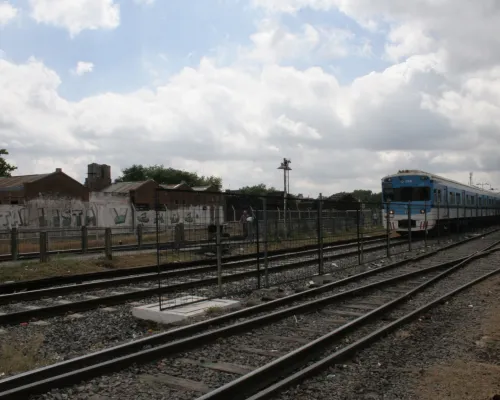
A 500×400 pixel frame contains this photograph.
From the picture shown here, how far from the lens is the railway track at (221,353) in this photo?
5.10 m

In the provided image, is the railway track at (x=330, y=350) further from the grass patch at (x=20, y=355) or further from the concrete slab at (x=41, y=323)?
the concrete slab at (x=41, y=323)

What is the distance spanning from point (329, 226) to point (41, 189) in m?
43.0

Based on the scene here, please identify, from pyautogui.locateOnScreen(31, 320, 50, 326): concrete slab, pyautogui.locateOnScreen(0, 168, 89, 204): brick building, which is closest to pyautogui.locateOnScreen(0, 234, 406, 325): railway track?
pyautogui.locateOnScreen(31, 320, 50, 326): concrete slab

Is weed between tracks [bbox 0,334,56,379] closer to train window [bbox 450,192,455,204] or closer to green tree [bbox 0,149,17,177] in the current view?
train window [bbox 450,192,455,204]

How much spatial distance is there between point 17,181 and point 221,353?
164 ft

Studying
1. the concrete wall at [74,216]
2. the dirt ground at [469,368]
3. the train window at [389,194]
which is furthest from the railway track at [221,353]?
the concrete wall at [74,216]

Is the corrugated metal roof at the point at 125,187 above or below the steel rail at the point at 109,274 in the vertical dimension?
above

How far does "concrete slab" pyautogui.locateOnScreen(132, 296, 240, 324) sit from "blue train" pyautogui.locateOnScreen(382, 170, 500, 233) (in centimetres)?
1118

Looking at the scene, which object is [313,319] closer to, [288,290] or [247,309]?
[247,309]

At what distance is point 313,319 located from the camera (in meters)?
8.48

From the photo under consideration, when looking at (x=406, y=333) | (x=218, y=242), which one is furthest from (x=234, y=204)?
(x=406, y=333)

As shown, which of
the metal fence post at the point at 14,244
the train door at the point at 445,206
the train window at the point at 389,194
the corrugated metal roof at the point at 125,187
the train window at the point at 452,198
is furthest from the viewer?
the corrugated metal roof at the point at 125,187

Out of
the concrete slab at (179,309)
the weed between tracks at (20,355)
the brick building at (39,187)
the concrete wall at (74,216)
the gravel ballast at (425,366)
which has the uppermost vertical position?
the brick building at (39,187)

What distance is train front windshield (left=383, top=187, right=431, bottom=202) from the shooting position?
940 inches
